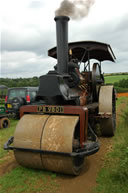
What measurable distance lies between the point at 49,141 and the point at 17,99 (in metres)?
5.52

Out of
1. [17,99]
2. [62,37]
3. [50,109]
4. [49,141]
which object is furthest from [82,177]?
[17,99]

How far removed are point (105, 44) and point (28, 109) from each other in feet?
9.16

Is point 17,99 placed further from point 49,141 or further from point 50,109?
point 49,141

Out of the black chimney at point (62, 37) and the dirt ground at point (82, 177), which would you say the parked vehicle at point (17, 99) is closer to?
the dirt ground at point (82, 177)

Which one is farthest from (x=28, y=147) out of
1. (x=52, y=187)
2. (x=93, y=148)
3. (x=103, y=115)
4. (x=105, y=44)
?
(x=105, y=44)

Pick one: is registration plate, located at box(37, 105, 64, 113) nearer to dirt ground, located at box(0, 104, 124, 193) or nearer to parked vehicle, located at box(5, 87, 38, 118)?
dirt ground, located at box(0, 104, 124, 193)

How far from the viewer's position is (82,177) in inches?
120

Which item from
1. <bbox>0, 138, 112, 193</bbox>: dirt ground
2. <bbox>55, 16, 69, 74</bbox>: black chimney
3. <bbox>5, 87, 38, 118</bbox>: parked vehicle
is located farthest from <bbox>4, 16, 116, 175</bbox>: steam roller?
<bbox>5, 87, 38, 118</bbox>: parked vehicle

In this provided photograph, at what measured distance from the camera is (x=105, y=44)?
16.3 feet

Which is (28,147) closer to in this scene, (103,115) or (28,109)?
(28,109)

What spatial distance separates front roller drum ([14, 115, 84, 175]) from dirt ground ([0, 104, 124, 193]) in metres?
0.13

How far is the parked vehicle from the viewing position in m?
8.12

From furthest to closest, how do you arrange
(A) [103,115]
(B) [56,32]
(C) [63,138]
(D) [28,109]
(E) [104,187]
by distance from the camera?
(A) [103,115], (B) [56,32], (D) [28,109], (C) [63,138], (E) [104,187]

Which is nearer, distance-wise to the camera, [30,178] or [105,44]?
[30,178]
